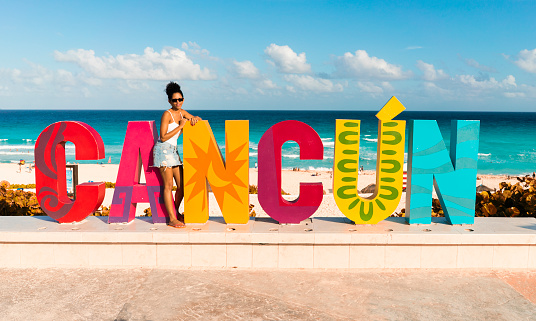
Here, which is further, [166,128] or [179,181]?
[179,181]

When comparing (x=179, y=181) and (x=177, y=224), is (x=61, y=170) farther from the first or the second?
(x=177, y=224)

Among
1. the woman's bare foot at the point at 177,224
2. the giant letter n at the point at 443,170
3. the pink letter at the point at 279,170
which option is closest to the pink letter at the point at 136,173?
the woman's bare foot at the point at 177,224

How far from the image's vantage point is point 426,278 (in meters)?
7.31

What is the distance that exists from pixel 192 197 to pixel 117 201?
151 cm

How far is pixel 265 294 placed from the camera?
6.63 m

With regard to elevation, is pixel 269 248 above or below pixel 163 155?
below

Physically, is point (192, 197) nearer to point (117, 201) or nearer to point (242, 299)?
point (117, 201)

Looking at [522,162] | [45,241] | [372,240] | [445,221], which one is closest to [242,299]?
[372,240]

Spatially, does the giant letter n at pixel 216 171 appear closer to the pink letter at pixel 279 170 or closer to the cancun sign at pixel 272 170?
the cancun sign at pixel 272 170

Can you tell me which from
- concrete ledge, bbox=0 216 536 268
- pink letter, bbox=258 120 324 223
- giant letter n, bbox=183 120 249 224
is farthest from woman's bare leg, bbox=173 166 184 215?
pink letter, bbox=258 120 324 223

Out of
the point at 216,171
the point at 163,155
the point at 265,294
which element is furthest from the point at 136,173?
the point at 265,294

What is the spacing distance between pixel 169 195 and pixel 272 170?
6.85 ft

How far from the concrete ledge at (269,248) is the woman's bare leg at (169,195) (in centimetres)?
41

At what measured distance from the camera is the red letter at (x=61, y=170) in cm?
801
